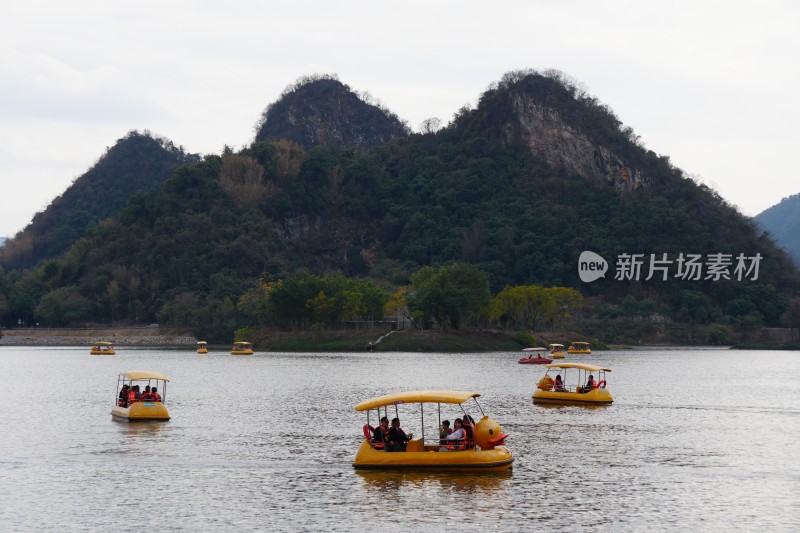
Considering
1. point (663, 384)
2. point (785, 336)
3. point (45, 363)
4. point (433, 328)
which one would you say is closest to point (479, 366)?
point (663, 384)

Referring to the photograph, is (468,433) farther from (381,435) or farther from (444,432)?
(381,435)

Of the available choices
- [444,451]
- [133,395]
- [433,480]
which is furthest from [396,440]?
[133,395]

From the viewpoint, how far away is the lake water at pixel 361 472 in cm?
3478

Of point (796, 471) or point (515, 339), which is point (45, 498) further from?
point (515, 339)

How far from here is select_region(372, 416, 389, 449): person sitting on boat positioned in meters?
43.0

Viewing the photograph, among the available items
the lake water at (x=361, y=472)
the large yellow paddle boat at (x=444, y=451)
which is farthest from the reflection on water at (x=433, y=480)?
the large yellow paddle boat at (x=444, y=451)

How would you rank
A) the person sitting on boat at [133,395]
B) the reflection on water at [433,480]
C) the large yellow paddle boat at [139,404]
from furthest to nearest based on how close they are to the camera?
the person sitting on boat at [133,395]
the large yellow paddle boat at [139,404]
the reflection on water at [433,480]

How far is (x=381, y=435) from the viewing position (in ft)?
142

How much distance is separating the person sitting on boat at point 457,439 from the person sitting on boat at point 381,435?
2.82 metres

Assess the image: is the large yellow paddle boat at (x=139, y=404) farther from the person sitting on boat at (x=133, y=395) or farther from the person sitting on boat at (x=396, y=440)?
the person sitting on boat at (x=396, y=440)

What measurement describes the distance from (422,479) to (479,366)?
77.5 m

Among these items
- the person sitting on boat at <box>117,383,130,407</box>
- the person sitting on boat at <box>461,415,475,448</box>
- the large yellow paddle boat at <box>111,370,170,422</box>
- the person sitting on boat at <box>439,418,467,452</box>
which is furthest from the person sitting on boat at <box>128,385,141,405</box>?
the person sitting on boat at <box>461,415,475,448</box>

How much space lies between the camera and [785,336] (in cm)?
19938

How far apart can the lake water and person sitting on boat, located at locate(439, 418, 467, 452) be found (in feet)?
4.28
